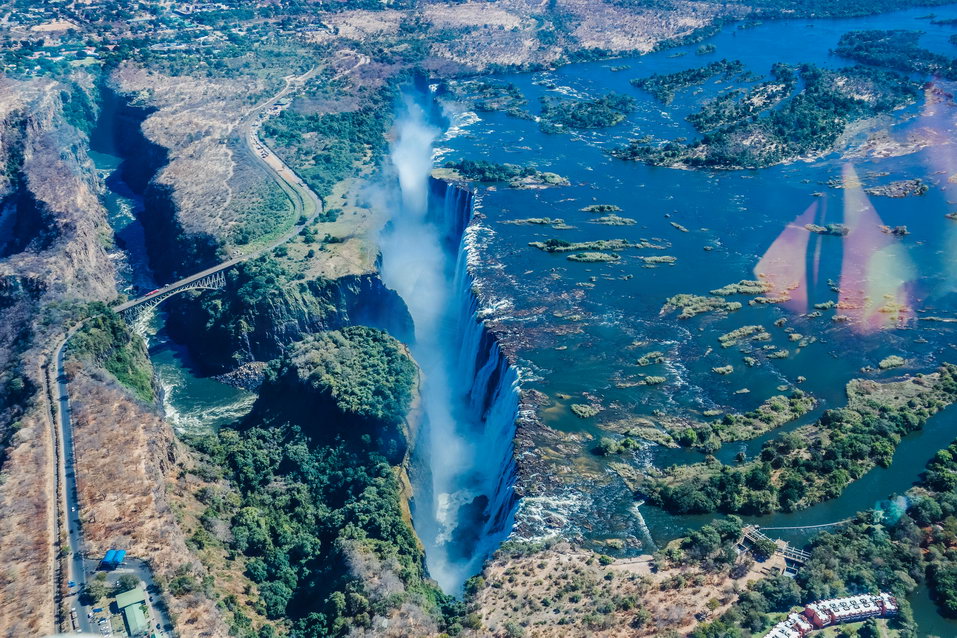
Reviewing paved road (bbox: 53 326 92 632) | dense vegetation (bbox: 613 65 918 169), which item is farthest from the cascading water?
dense vegetation (bbox: 613 65 918 169)

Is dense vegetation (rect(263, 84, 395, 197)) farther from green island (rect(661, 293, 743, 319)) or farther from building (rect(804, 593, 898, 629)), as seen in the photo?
building (rect(804, 593, 898, 629))

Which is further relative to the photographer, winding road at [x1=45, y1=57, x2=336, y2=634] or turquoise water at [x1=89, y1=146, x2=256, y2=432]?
turquoise water at [x1=89, y1=146, x2=256, y2=432]

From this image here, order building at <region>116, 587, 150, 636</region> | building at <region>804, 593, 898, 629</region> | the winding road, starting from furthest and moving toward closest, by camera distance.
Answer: the winding road
building at <region>804, 593, 898, 629</region>
building at <region>116, 587, 150, 636</region>

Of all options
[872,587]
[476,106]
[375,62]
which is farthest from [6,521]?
[375,62]

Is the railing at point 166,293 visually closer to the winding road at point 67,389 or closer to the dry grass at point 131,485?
the winding road at point 67,389

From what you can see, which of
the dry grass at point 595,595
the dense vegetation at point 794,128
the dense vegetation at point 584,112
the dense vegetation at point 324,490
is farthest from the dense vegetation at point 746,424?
the dense vegetation at point 584,112

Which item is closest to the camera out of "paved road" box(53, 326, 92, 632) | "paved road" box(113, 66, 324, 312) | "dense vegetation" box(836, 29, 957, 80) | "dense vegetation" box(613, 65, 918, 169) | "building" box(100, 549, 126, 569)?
"paved road" box(53, 326, 92, 632)

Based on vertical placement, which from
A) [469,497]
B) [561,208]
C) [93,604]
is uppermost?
[561,208]

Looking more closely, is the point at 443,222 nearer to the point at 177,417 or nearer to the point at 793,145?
the point at 177,417
